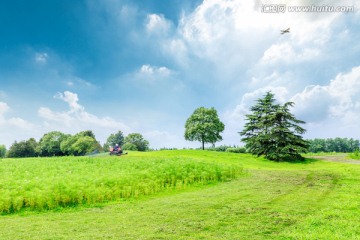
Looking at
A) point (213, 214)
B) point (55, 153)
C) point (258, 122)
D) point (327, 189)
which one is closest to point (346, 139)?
point (258, 122)

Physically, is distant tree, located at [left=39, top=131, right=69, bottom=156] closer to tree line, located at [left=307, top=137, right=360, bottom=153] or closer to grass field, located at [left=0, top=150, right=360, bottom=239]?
grass field, located at [left=0, top=150, right=360, bottom=239]

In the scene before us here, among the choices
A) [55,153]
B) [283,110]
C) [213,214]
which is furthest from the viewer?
[55,153]

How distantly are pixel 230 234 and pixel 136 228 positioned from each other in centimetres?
280

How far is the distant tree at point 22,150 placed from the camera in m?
81.6

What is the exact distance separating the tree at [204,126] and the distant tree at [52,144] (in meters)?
47.6

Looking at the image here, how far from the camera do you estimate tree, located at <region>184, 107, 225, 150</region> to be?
57272 millimetres

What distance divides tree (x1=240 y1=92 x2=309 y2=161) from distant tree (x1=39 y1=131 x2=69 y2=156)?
213 ft

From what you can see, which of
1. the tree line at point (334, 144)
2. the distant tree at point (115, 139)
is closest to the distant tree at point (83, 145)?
the distant tree at point (115, 139)

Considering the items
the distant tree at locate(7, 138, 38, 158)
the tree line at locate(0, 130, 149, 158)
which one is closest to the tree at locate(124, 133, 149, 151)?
the tree line at locate(0, 130, 149, 158)

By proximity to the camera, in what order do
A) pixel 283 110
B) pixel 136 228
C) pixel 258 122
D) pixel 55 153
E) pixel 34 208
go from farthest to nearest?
1. pixel 55 153
2. pixel 258 122
3. pixel 283 110
4. pixel 34 208
5. pixel 136 228

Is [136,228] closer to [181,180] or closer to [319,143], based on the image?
[181,180]

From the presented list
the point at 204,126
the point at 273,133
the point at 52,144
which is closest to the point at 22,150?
the point at 52,144

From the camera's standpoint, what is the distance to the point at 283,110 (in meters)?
40.2

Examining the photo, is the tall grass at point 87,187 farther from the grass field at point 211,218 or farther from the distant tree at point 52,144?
the distant tree at point 52,144
